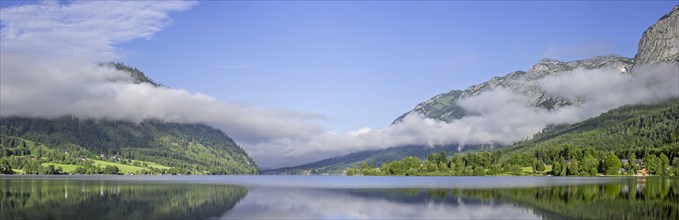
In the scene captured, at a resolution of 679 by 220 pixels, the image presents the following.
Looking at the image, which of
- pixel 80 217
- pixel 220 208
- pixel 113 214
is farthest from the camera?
pixel 220 208

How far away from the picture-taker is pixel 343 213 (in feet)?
178

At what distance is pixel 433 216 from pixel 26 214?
1438 inches

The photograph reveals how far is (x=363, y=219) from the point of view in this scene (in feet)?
159

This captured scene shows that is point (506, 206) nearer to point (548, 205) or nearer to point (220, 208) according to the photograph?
point (548, 205)

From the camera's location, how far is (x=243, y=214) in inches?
2089

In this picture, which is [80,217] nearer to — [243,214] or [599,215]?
[243,214]

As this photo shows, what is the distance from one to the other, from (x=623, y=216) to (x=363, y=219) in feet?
75.4

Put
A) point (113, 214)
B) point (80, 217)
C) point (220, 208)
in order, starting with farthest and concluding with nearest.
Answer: point (220, 208), point (113, 214), point (80, 217)

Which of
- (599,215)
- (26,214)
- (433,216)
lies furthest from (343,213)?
(26,214)

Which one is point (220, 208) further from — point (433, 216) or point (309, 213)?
point (433, 216)

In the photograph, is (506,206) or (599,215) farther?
(506,206)

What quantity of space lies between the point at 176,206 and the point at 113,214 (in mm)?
10620

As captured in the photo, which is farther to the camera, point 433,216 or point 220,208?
point 220,208

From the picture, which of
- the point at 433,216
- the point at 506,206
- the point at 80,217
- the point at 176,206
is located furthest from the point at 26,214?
the point at 506,206
